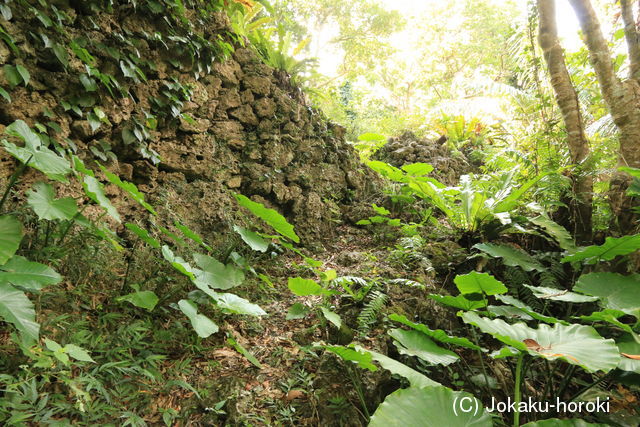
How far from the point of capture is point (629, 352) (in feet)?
4.32

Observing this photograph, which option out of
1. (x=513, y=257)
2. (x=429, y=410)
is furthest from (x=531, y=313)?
(x=513, y=257)

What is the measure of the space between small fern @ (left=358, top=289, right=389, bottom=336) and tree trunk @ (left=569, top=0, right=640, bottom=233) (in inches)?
79.1

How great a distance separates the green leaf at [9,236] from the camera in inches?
46.9

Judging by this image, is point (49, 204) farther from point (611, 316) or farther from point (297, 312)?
point (611, 316)

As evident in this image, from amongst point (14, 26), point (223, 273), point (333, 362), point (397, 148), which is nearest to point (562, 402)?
point (333, 362)

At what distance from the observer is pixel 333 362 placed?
5.75 ft

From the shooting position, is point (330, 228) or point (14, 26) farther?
point (330, 228)

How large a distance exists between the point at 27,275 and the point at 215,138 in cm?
222

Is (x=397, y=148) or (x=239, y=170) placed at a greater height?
(x=397, y=148)

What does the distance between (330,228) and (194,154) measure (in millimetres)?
1671

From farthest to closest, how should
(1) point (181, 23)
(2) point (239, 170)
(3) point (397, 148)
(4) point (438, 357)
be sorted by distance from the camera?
1. (3) point (397, 148)
2. (2) point (239, 170)
3. (1) point (181, 23)
4. (4) point (438, 357)

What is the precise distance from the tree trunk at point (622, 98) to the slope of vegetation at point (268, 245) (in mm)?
13

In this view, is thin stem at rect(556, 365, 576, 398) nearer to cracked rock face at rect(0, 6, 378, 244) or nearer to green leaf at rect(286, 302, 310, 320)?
green leaf at rect(286, 302, 310, 320)

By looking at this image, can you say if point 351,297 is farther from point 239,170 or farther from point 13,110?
point 13,110
